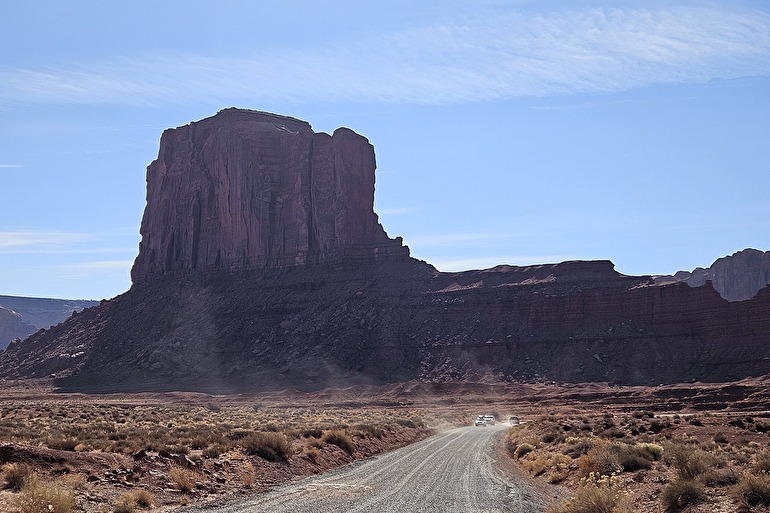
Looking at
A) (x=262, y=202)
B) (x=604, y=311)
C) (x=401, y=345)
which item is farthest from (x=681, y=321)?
(x=262, y=202)

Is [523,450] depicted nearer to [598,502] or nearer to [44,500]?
[598,502]

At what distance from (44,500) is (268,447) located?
1147cm

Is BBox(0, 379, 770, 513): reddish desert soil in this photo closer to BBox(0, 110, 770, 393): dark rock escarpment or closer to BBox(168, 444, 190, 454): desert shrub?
BBox(168, 444, 190, 454): desert shrub

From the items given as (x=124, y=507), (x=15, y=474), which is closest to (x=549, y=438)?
(x=124, y=507)

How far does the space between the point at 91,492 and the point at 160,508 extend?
167 centimetres

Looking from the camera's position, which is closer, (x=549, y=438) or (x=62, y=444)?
(x=62, y=444)

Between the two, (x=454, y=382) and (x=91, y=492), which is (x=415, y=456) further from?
(x=454, y=382)

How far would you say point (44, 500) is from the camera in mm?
16000

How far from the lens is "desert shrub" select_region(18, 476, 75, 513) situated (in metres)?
15.7

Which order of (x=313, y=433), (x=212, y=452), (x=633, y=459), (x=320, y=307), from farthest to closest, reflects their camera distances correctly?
1. (x=320, y=307)
2. (x=313, y=433)
3. (x=212, y=452)
4. (x=633, y=459)

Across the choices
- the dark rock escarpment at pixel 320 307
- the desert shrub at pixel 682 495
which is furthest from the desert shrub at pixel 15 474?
the dark rock escarpment at pixel 320 307

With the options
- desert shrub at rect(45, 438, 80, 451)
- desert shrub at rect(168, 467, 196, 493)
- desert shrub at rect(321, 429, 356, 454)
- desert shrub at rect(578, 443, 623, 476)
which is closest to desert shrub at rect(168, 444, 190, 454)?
desert shrub at rect(45, 438, 80, 451)

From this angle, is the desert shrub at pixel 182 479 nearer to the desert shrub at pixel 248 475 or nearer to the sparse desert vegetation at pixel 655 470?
the desert shrub at pixel 248 475

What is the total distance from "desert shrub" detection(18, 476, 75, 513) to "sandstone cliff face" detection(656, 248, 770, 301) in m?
158
